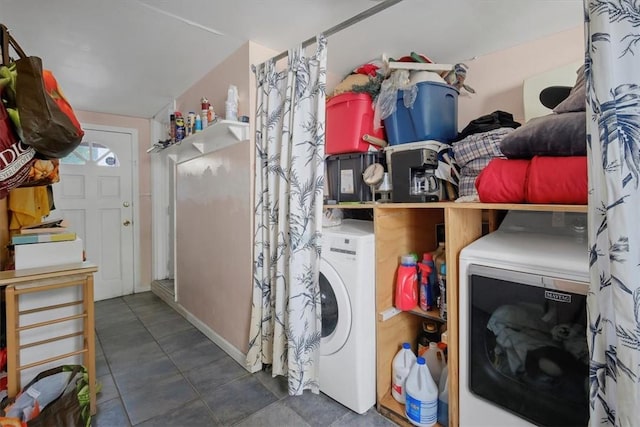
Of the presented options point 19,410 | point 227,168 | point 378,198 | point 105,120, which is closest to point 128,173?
point 105,120

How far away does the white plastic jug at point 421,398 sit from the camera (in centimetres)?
139

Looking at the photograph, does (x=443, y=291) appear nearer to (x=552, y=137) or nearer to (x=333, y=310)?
(x=333, y=310)

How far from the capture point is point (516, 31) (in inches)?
68.6

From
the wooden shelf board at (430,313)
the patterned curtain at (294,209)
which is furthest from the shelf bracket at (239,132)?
the wooden shelf board at (430,313)

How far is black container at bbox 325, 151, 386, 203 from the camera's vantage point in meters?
1.74

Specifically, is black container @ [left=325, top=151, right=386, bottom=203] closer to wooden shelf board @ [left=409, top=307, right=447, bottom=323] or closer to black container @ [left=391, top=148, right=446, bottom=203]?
black container @ [left=391, top=148, right=446, bottom=203]

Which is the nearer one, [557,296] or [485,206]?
[557,296]

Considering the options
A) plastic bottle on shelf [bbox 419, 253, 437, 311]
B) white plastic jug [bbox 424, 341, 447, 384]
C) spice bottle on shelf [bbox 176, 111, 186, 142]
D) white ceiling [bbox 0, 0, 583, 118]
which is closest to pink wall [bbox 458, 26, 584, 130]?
white ceiling [bbox 0, 0, 583, 118]

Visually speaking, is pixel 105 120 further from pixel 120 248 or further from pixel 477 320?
pixel 477 320

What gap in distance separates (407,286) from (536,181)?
2.59ft

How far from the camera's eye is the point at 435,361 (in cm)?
159

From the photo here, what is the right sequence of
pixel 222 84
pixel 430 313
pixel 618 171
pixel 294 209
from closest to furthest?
1. pixel 618 171
2. pixel 430 313
3. pixel 294 209
4. pixel 222 84

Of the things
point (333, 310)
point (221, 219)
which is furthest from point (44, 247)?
point (333, 310)

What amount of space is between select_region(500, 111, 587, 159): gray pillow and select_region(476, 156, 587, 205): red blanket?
3 centimetres
